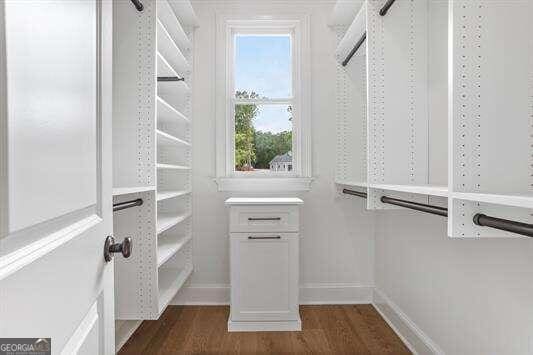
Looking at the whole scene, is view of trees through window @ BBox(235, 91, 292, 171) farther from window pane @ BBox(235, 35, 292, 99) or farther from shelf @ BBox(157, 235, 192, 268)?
shelf @ BBox(157, 235, 192, 268)

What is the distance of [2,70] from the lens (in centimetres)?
43

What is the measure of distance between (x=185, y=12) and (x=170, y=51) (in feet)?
1.46

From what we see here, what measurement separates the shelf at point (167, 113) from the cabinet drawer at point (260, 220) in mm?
733

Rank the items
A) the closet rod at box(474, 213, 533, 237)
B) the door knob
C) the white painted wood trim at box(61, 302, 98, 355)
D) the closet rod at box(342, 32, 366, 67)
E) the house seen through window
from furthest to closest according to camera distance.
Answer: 1. the house seen through window
2. the closet rod at box(342, 32, 366, 67)
3. the closet rod at box(474, 213, 533, 237)
4. the door knob
5. the white painted wood trim at box(61, 302, 98, 355)

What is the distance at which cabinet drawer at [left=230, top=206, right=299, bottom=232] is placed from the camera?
2.55 metres

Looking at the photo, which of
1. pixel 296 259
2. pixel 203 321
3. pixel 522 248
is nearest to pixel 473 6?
pixel 522 248

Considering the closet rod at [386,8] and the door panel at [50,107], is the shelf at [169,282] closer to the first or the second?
the door panel at [50,107]

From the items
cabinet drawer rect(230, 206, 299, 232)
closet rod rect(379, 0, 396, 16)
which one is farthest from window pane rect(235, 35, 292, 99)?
closet rod rect(379, 0, 396, 16)

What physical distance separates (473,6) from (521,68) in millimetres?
241

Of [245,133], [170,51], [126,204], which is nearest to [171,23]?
[170,51]

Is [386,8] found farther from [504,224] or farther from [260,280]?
[260,280]

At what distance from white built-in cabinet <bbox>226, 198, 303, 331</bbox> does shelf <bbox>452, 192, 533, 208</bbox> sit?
150cm

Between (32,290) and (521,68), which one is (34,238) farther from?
(521,68)

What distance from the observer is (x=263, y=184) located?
3.11m
